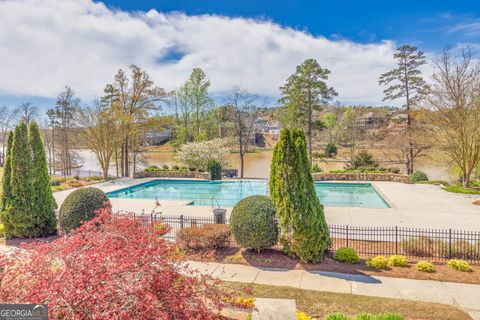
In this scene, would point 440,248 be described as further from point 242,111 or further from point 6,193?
point 242,111

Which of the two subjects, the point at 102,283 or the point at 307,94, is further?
the point at 307,94

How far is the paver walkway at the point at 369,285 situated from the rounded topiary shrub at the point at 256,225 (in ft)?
2.51

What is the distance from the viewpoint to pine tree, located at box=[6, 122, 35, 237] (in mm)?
10078

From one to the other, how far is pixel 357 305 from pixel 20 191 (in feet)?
36.6

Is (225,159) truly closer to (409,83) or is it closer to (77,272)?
(409,83)

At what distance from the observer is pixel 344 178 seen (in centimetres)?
2455

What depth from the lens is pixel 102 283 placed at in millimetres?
3033

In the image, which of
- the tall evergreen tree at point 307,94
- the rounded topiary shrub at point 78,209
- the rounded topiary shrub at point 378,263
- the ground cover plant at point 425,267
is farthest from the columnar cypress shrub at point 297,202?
the tall evergreen tree at point 307,94

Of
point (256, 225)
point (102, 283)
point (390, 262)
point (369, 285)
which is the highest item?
point (102, 283)

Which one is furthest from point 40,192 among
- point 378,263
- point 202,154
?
point 202,154

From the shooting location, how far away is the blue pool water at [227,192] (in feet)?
58.7

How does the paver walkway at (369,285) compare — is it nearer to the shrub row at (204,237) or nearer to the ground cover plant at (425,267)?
the ground cover plant at (425,267)

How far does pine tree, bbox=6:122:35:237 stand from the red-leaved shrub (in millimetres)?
7882

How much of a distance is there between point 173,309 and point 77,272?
1126 millimetres
